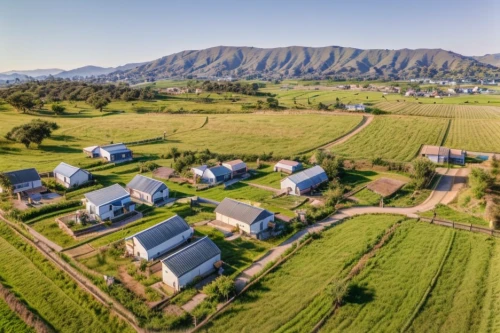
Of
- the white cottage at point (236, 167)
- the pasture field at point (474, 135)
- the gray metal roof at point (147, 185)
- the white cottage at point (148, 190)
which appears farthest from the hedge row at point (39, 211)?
the pasture field at point (474, 135)

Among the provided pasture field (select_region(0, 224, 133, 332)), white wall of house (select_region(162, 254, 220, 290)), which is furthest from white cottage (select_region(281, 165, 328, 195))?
pasture field (select_region(0, 224, 133, 332))

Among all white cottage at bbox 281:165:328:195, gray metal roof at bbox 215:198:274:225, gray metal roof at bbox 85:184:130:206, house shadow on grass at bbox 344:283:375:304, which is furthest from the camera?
white cottage at bbox 281:165:328:195

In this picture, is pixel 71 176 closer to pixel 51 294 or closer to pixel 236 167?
pixel 236 167

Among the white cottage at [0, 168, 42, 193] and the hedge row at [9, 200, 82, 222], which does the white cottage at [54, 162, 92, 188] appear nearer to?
the white cottage at [0, 168, 42, 193]

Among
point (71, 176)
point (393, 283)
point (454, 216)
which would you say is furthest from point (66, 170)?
point (454, 216)

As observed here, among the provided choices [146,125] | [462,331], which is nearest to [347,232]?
[462,331]

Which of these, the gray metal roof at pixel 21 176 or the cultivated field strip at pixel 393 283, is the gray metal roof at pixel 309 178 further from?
the gray metal roof at pixel 21 176
